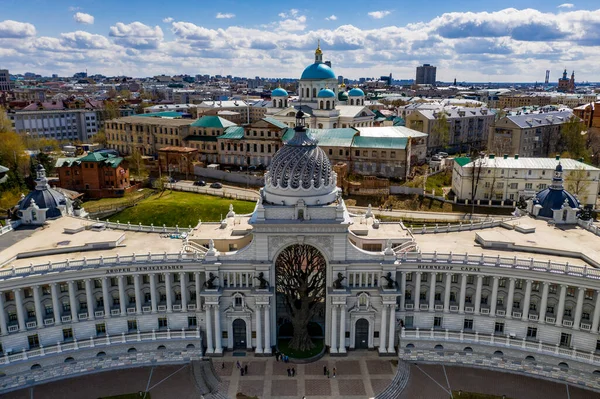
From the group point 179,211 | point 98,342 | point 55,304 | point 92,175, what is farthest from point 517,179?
point 92,175

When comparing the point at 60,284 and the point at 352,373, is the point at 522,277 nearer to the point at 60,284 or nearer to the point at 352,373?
the point at 352,373

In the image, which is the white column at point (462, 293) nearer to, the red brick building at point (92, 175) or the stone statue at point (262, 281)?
the stone statue at point (262, 281)

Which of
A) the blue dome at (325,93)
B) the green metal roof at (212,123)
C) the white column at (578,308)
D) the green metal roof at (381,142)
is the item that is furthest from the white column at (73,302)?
A: the blue dome at (325,93)

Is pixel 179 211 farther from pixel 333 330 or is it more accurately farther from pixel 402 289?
pixel 402 289

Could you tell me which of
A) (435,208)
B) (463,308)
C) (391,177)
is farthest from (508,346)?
(391,177)

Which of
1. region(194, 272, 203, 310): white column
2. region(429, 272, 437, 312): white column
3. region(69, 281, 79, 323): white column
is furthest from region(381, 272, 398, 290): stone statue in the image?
region(69, 281, 79, 323): white column
